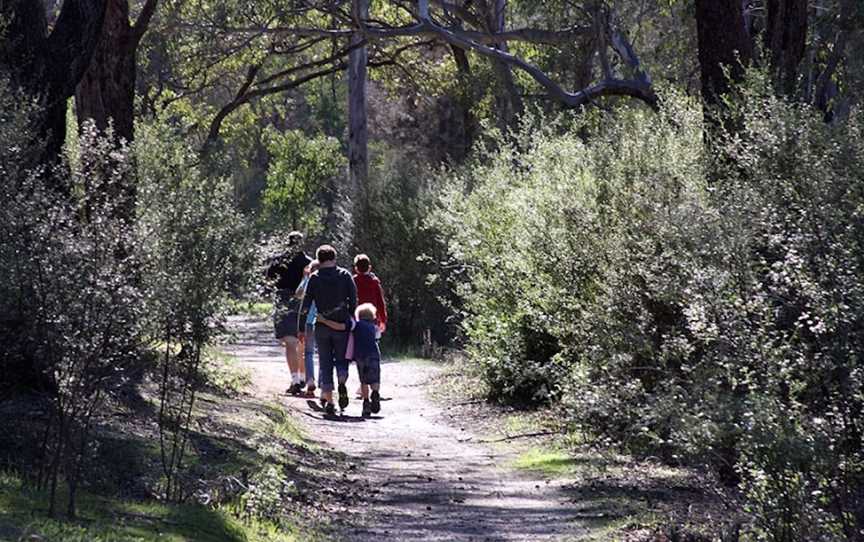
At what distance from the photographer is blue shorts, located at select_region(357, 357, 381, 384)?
15.9m

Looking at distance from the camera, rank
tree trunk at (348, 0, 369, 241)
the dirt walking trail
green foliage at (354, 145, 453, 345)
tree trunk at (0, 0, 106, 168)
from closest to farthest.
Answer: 1. the dirt walking trail
2. tree trunk at (0, 0, 106, 168)
3. green foliage at (354, 145, 453, 345)
4. tree trunk at (348, 0, 369, 241)

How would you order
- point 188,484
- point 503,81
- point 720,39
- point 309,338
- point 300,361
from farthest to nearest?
point 503,81 → point 300,361 → point 309,338 → point 720,39 → point 188,484

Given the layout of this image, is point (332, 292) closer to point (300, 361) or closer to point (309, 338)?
point (309, 338)

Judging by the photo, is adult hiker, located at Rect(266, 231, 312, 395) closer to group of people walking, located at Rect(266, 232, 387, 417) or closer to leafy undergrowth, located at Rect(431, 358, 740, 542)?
group of people walking, located at Rect(266, 232, 387, 417)

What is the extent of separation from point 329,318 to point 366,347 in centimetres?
62

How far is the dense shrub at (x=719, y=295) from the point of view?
7.68 metres

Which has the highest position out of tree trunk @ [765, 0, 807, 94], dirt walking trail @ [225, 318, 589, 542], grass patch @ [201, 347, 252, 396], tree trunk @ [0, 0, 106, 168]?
tree trunk @ [765, 0, 807, 94]

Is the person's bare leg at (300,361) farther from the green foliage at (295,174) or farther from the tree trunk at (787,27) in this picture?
the green foliage at (295,174)

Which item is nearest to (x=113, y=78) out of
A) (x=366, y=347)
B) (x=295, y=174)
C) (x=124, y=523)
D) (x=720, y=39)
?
(x=366, y=347)

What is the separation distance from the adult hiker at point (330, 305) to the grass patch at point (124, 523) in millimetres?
6079

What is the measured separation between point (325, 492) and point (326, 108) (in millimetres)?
52329

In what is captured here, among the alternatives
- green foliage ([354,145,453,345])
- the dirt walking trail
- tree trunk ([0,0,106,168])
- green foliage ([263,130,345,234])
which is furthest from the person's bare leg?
green foliage ([263,130,345,234])

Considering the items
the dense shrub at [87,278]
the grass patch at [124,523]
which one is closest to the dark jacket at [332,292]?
the dense shrub at [87,278]

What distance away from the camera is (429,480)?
1210cm
